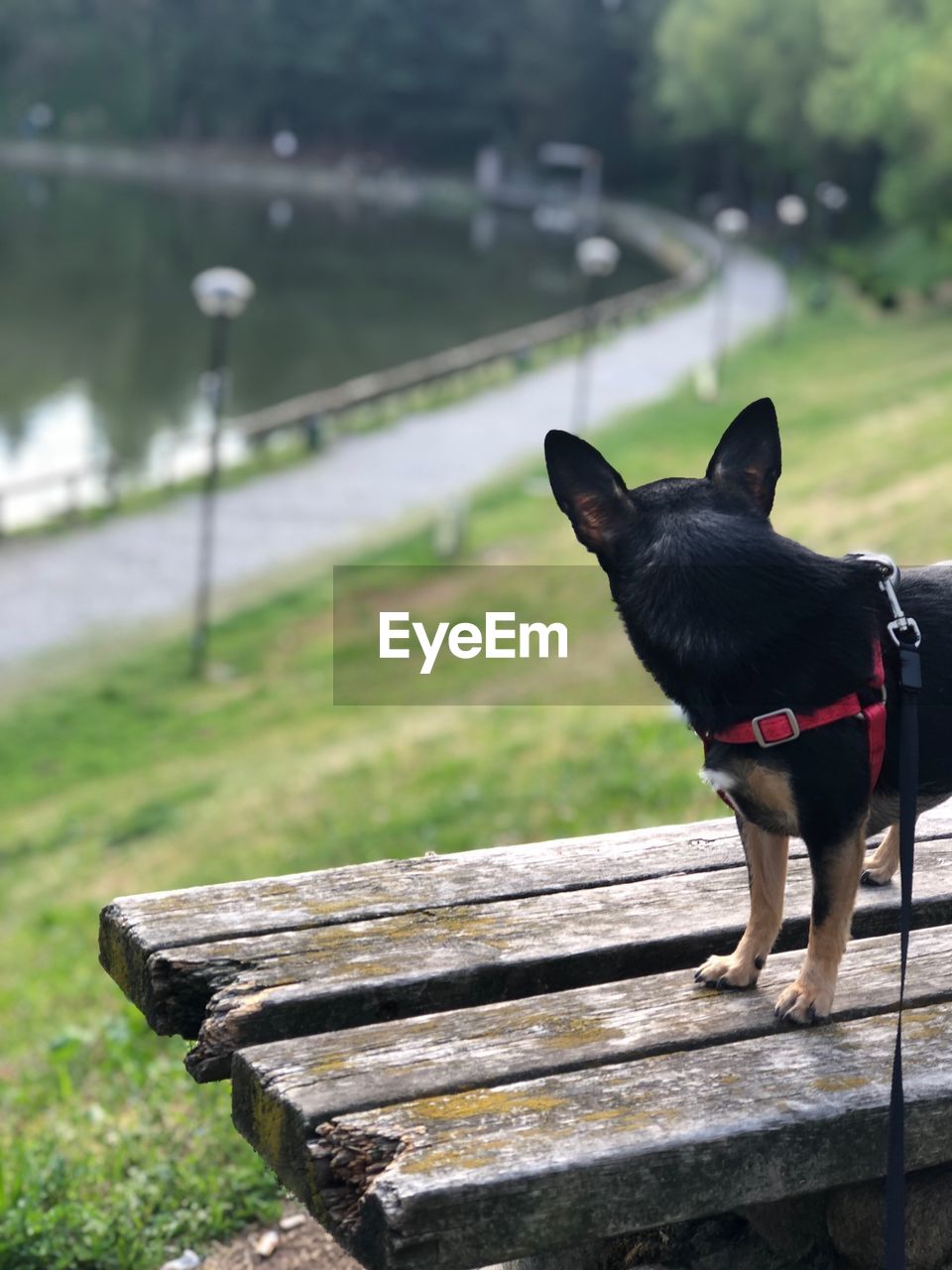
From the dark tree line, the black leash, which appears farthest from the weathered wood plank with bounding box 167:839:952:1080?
the dark tree line

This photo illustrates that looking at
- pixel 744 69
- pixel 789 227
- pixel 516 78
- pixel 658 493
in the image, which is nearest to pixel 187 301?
pixel 744 69

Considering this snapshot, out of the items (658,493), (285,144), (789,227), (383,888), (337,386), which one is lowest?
(383,888)

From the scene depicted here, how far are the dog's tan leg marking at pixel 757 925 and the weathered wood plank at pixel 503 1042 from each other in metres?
0.04

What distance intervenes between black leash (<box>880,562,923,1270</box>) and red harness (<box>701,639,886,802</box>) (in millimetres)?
40

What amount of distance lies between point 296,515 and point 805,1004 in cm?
2324

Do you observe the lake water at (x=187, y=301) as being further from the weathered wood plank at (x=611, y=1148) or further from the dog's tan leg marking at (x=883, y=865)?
the weathered wood plank at (x=611, y=1148)

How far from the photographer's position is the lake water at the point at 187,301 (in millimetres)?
34812

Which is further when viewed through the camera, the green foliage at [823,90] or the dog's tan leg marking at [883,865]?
the green foliage at [823,90]

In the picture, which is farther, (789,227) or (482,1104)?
(789,227)

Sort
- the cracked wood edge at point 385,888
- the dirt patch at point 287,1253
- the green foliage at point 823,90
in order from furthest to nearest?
1. the green foliage at point 823,90
2. the dirt patch at point 287,1253
3. the cracked wood edge at point 385,888

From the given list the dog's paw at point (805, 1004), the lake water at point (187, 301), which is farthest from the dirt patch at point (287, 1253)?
the lake water at point (187, 301)

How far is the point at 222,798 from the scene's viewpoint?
12.2 m

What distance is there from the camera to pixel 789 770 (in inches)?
116

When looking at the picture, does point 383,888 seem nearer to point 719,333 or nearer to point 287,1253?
point 287,1253
